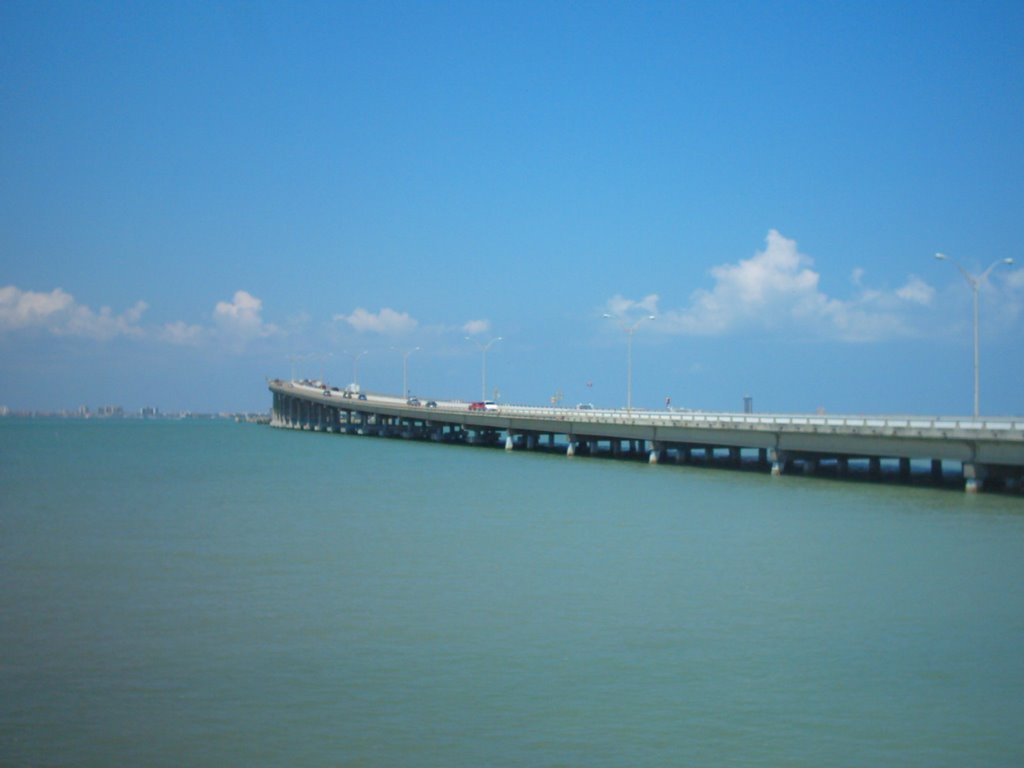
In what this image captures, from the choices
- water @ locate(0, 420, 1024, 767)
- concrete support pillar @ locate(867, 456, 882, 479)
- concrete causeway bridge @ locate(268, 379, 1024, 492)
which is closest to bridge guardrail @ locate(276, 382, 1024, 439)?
concrete causeway bridge @ locate(268, 379, 1024, 492)

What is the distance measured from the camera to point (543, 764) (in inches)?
563

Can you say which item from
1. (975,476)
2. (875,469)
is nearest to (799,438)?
(875,469)

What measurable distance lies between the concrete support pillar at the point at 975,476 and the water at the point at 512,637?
858 cm

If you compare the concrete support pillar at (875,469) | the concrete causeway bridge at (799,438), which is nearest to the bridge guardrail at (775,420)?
the concrete causeway bridge at (799,438)

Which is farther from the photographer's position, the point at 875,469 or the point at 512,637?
the point at 875,469

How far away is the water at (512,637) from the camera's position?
50.1 feet

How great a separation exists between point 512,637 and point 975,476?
1440 inches

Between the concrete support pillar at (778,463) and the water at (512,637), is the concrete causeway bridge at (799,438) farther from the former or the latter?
the water at (512,637)

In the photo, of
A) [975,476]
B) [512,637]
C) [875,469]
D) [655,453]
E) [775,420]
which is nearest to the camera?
[512,637]

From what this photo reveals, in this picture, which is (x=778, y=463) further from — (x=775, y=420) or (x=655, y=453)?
(x=655, y=453)

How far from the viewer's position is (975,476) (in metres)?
51.5

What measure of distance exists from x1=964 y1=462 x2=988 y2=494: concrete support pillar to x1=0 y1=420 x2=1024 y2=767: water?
8.58 m

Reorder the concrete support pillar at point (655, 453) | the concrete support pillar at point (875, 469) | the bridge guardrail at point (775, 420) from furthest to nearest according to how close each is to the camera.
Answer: the concrete support pillar at point (655, 453) < the concrete support pillar at point (875, 469) < the bridge guardrail at point (775, 420)

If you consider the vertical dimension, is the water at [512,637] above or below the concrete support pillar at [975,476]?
below
